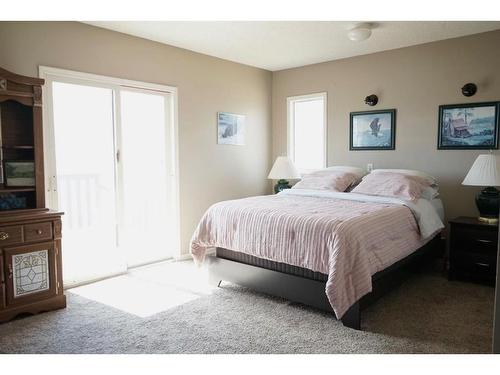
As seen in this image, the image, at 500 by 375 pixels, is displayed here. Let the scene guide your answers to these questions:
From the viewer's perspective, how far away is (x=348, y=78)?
4891mm

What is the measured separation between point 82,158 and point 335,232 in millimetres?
2436

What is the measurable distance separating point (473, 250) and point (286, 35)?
2730 mm

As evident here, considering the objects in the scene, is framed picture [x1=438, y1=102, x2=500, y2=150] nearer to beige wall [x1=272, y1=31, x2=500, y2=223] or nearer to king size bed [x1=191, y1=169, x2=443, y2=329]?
beige wall [x1=272, y1=31, x2=500, y2=223]

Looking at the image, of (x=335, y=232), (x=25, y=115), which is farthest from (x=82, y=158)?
(x=335, y=232)

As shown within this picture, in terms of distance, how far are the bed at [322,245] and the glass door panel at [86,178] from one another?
989mm

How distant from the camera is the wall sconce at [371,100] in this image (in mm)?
4648

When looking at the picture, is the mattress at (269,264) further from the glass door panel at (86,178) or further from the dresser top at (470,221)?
the dresser top at (470,221)

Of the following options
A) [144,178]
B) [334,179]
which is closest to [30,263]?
[144,178]

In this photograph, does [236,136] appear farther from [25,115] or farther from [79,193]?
[25,115]

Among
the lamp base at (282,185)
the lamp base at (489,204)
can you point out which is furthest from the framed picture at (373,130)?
the lamp base at (489,204)

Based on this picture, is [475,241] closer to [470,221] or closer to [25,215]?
[470,221]

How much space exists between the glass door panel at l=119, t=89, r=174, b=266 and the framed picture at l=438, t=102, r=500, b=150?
3.02m

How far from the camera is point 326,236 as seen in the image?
2723mm

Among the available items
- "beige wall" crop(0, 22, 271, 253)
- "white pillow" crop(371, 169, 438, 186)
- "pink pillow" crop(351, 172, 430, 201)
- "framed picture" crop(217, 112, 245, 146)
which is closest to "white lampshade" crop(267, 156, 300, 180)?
"beige wall" crop(0, 22, 271, 253)
